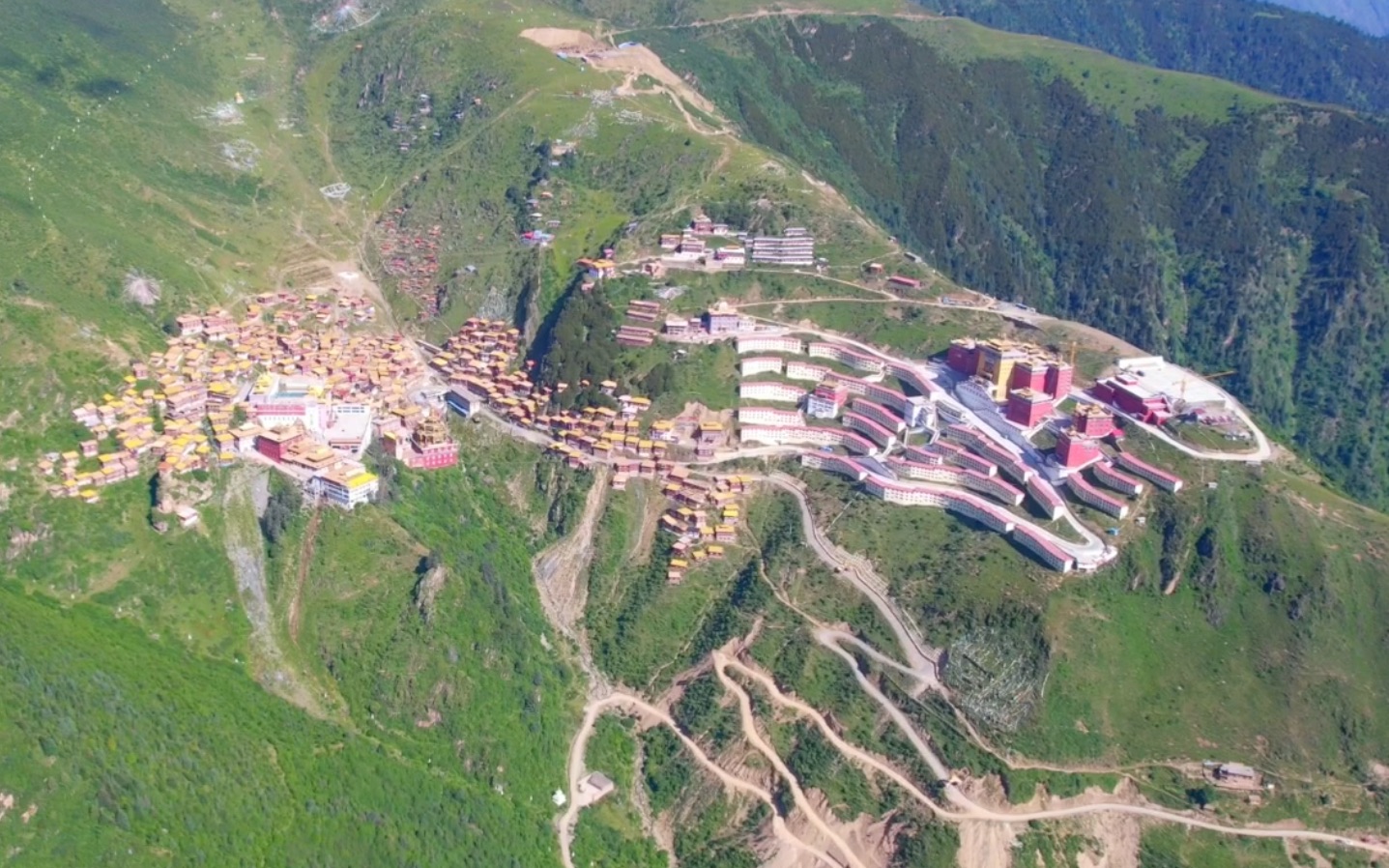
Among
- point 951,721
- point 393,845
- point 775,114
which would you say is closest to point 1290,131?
point 775,114

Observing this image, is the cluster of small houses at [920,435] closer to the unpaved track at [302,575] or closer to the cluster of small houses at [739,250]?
the cluster of small houses at [739,250]

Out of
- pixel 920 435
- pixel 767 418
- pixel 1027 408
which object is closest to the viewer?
pixel 1027 408

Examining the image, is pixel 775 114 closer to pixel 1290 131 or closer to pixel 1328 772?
pixel 1290 131

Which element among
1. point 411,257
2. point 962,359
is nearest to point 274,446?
point 411,257

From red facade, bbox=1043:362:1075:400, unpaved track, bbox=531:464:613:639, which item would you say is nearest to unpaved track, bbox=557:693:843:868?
unpaved track, bbox=531:464:613:639

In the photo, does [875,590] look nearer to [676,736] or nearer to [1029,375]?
[676,736]

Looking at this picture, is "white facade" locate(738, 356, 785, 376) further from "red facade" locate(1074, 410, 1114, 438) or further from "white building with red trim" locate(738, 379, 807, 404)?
"red facade" locate(1074, 410, 1114, 438)

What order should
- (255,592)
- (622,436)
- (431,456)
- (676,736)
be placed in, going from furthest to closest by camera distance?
(622,436), (431,456), (676,736), (255,592)
